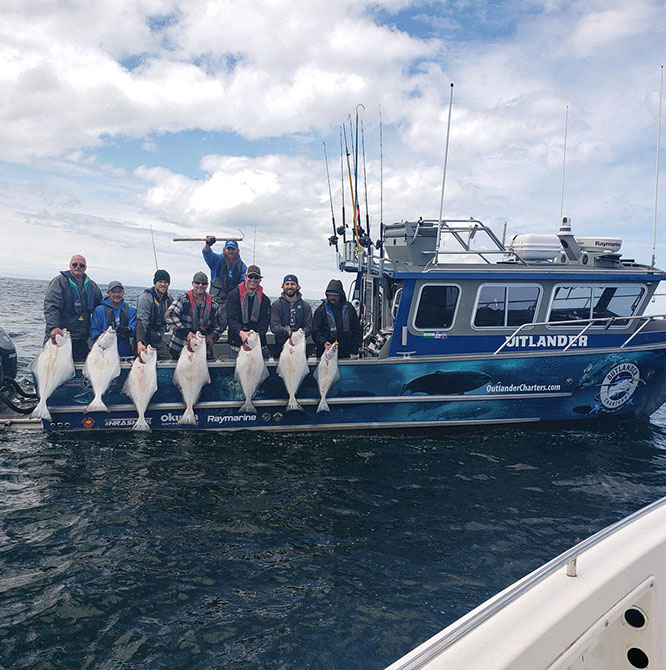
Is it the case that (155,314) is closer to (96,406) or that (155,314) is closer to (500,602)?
(96,406)

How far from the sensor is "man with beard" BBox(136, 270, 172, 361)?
301 inches

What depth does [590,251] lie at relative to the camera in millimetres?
9164

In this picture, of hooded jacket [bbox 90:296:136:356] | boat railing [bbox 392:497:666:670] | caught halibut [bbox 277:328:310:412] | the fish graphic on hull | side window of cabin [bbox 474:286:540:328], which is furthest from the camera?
side window of cabin [bbox 474:286:540:328]

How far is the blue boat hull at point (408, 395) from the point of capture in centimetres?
745

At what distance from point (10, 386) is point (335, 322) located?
5.23 metres

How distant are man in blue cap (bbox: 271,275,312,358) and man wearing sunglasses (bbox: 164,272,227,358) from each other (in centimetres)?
95

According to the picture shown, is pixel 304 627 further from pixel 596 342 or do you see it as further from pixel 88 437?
pixel 596 342

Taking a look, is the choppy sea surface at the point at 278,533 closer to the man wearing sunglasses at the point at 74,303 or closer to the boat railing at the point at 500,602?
the man wearing sunglasses at the point at 74,303

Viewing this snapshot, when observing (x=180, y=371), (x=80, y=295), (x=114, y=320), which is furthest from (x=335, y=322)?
(x=80, y=295)

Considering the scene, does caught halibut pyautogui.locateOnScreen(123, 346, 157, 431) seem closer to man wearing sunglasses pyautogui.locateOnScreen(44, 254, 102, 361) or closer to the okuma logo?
man wearing sunglasses pyautogui.locateOnScreen(44, 254, 102, 361)

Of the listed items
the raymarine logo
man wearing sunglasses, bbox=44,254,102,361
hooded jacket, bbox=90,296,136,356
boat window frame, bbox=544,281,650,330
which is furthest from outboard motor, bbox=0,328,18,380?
boat window frame, bbox=544,281,650,330

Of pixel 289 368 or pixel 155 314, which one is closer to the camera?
pixel 289 368

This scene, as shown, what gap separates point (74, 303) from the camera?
7652 millimetres

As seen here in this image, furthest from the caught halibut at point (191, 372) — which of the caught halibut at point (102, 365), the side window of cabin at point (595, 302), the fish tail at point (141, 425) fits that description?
the side window of cabin at point (595, 302)
